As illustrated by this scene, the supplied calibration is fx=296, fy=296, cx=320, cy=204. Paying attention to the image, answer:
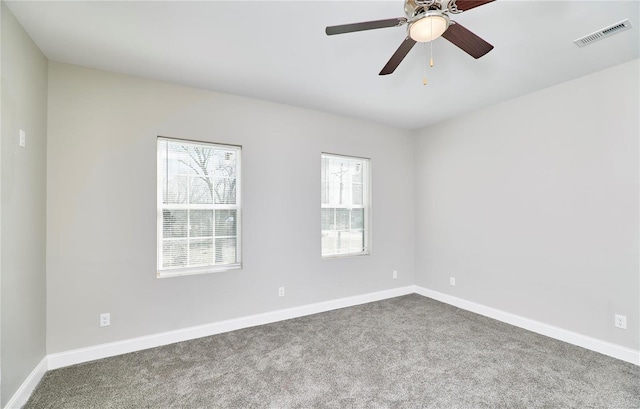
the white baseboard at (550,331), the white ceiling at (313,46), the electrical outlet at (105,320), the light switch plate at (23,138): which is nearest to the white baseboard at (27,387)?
the electrical outlet at (105,320)

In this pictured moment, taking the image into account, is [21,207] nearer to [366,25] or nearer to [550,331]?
[366,25]

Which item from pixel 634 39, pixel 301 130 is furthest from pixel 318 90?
pixel 634 39

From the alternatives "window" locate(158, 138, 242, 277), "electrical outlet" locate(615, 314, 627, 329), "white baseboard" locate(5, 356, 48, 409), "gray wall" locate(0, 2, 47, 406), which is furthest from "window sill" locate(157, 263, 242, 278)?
"electrical outlet" locate(615, 314, 627, 329)

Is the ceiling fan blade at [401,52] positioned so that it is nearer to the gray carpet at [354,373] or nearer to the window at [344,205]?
the window at [344,205]

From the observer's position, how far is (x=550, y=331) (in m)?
3.08

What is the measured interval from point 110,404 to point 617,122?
15.4ft

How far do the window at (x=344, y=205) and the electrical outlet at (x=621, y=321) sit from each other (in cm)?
262

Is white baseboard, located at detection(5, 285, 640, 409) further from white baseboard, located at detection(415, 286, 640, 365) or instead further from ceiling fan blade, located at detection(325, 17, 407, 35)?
ceiling fan blade, located at detection(325, 17, 407, 35)

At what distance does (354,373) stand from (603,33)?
3186mm

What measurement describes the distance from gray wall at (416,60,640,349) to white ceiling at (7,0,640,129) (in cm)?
40

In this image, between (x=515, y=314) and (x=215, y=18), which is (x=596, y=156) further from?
(x=215, y=18)

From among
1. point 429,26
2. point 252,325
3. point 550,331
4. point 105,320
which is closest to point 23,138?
point 105,320

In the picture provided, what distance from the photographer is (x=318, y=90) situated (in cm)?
321

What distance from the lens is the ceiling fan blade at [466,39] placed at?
1682 mm
